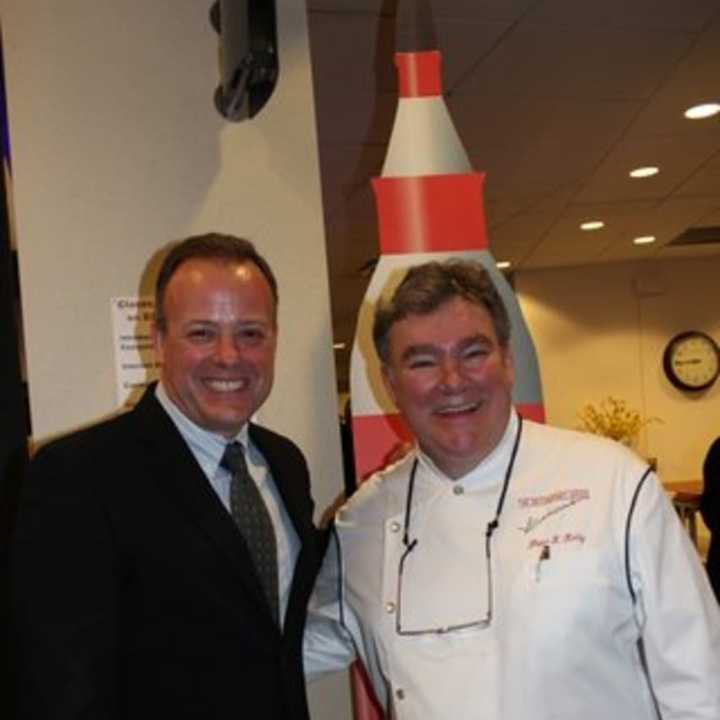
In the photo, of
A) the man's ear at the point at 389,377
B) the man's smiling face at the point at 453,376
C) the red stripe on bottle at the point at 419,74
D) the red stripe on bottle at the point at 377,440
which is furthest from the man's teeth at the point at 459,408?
the red stripe on bottle at the point at 419,74

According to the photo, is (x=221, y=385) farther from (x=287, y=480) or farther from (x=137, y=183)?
(x=137, y=183)

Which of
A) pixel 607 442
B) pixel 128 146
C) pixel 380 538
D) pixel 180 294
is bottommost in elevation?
pixel 380 538

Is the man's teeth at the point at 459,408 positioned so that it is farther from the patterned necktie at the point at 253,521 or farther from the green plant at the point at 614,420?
the green plant at the point at 614,420

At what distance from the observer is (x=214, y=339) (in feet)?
4.75

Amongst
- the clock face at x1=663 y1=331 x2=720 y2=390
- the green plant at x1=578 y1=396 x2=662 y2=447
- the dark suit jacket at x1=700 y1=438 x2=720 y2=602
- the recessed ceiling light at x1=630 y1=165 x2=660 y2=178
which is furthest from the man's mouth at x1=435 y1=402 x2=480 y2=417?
the clock face at x1=663 y1=331 x2=720 y2=390

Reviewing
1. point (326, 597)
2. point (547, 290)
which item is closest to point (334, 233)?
point (547, 290)

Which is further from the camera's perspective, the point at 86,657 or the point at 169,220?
the point at 169,220

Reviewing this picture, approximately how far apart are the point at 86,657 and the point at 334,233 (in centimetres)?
404

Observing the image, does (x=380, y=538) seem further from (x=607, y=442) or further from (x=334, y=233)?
(x=334, y=233)

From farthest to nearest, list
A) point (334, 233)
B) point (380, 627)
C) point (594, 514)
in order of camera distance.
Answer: point (334, 233)
point (380, 627)
point (594, 514)

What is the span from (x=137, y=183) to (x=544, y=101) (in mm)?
1903

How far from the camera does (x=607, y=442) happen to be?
56.5 inches

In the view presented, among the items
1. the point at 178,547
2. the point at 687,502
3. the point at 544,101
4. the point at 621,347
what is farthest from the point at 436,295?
the point at 621,347

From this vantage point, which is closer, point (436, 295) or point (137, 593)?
point (137, 593)
